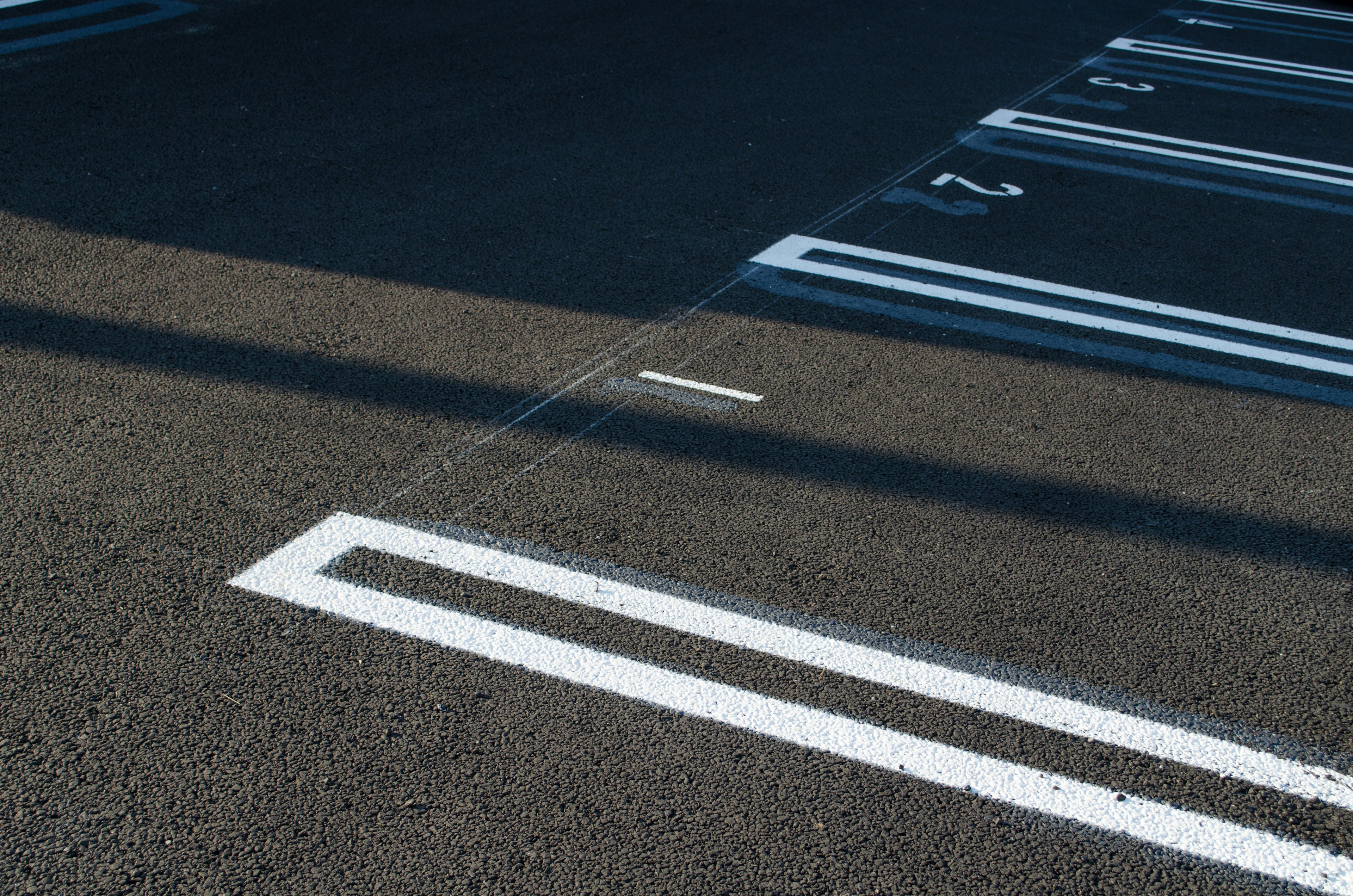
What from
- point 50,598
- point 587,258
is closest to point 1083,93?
point 587,258

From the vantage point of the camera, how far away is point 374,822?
278 centimetres

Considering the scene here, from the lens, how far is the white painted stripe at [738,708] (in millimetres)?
2850

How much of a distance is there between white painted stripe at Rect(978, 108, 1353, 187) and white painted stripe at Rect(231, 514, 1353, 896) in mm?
6878

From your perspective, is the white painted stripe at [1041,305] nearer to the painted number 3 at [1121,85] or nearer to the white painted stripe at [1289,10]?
the painted number 3 at [1121,85]

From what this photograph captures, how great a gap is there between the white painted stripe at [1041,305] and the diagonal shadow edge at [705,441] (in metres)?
1.60

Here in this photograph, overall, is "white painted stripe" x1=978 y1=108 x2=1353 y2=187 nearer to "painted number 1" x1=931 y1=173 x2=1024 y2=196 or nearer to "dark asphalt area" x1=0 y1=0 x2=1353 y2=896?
"dark asphalt area" x1=0 y1=0 x2=1353 y2=896

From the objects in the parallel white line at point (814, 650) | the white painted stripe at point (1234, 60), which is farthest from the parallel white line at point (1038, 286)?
the white painted stripe at point (1234, 60)

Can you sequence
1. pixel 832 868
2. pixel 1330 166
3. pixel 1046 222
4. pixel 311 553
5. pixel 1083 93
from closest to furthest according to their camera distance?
pixel 832 868 < pixel 311 553 < pixel 1046 222 < pixel 1330 166 < pixel 1083 93

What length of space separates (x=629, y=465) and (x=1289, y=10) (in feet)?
50.6

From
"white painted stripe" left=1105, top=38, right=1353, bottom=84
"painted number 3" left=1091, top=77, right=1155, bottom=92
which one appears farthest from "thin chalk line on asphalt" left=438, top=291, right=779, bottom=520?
"white painted stripe" left=1105, top=38, right=1353, bottom=84

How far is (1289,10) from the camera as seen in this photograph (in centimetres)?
1521

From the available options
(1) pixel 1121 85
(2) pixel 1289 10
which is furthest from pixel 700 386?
(2) pixel 1289 10

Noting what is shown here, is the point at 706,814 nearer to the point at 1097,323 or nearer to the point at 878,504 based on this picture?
the point at 878,504

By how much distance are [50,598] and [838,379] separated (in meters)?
3.31
